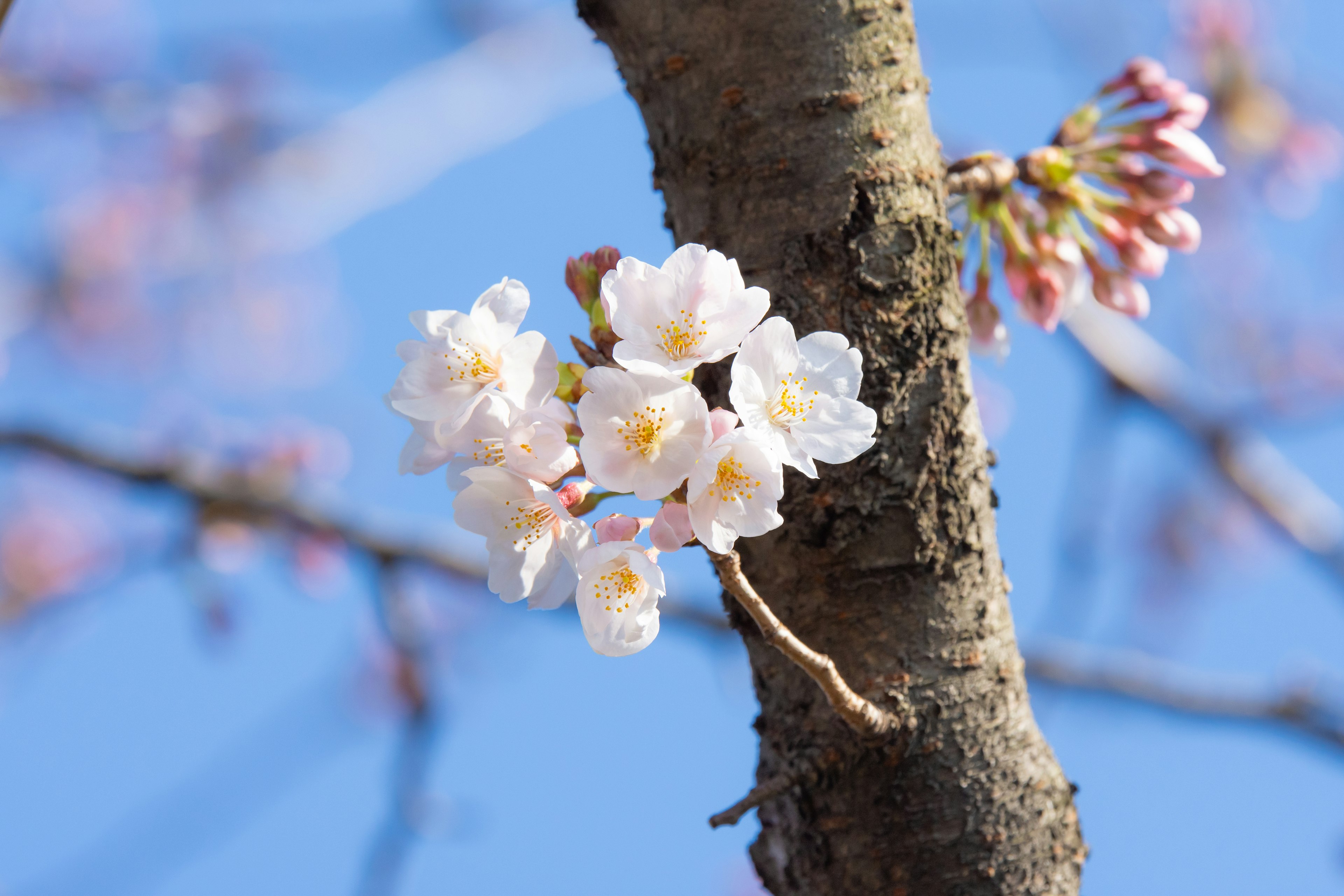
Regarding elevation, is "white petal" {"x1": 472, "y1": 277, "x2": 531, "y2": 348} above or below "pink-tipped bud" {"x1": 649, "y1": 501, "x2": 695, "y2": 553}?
above

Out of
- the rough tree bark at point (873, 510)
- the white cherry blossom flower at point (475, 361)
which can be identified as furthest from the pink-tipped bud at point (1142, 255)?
the white cherry blossom flower at point (475, 361)

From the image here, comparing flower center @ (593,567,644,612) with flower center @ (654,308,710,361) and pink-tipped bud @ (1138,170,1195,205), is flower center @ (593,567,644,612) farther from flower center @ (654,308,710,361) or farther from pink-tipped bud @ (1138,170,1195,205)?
pink-tipped bud @ (1138,170,1195,205)

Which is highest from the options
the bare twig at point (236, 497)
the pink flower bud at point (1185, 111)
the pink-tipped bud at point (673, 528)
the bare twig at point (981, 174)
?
the pink flower bud at point (1185, 111)

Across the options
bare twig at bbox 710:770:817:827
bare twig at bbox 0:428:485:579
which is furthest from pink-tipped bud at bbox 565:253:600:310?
bare twig at bbox 0:428:485:579

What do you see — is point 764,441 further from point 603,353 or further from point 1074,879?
point 1074,879

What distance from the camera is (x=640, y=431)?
2.51ft

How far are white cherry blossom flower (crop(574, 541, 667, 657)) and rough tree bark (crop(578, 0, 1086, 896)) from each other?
Answer: 0.75 feet

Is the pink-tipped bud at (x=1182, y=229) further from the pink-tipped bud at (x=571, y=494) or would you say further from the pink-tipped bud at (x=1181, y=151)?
the pink-tipped bud at (x=571, y=494)

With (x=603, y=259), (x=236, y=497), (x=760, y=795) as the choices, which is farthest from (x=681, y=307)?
(x=236, y=497)

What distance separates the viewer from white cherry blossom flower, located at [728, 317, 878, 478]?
2.62 feet

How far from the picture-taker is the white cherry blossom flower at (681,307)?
0.80m

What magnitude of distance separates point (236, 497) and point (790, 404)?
222 cm

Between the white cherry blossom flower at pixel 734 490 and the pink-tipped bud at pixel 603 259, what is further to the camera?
the pink-tipped bud at pixel 603 259

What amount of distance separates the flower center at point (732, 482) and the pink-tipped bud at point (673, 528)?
0.13ft
